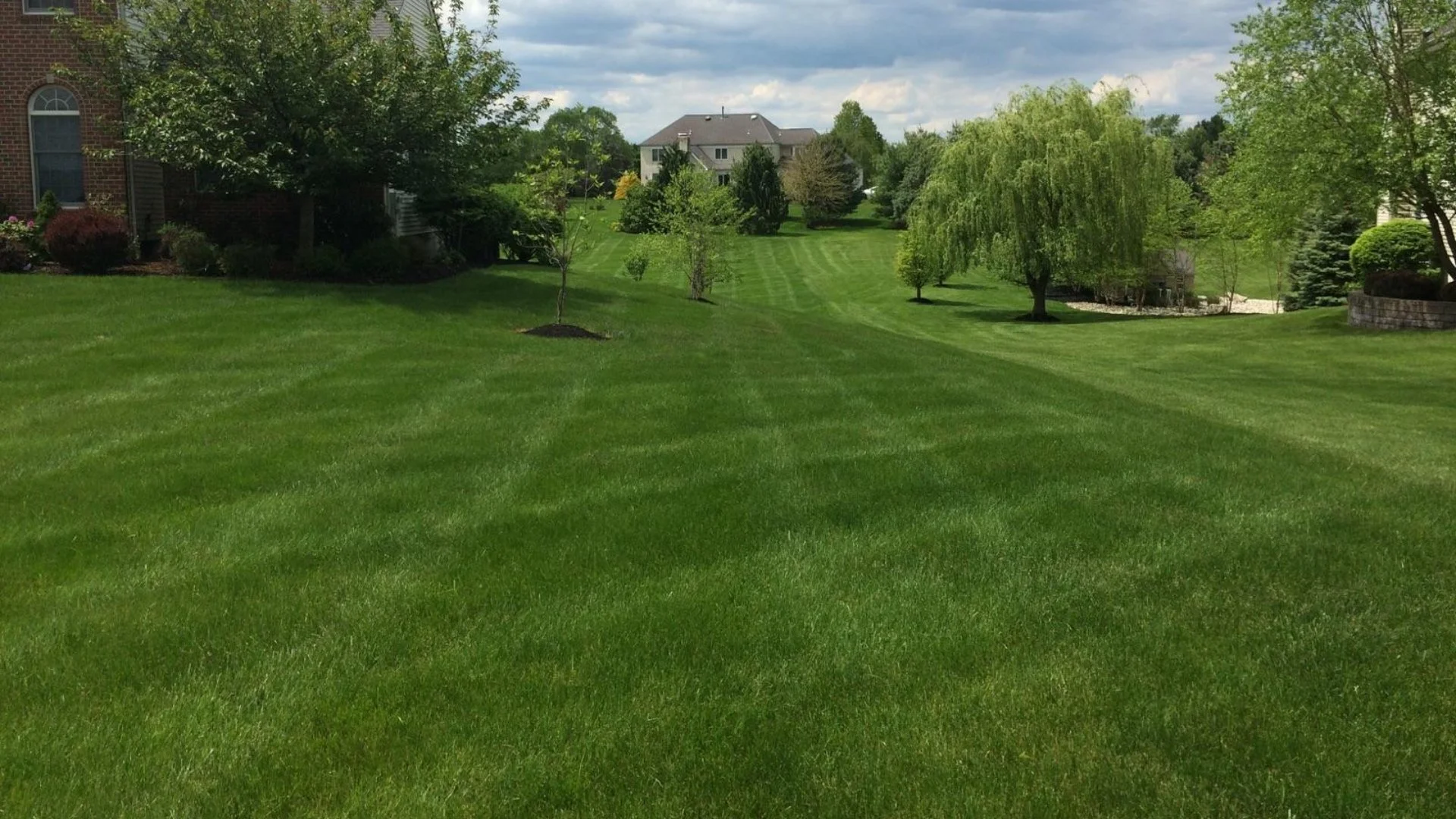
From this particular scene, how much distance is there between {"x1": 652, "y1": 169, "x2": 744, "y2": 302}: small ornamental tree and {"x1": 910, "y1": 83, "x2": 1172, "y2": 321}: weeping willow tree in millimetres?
7988

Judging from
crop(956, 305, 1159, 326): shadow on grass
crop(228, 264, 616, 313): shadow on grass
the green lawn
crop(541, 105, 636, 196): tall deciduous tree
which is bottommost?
the green lawn

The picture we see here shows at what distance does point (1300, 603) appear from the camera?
4.81 metres

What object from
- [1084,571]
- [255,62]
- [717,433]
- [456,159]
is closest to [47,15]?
[255,62]

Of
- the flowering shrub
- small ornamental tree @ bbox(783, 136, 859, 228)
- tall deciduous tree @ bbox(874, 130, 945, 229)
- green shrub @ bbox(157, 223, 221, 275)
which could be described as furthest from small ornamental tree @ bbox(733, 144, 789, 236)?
the flowering shrub

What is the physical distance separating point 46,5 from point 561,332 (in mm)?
11355

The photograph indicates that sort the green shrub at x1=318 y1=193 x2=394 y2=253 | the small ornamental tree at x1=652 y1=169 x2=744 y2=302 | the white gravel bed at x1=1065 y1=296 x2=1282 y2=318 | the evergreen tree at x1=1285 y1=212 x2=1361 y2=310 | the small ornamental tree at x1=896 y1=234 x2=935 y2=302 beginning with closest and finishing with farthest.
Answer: the green shrub at x1=318 y1=193 x2=394 y2=253
the small ornamental tree at x1=652 y1=169 x2=744 y2=302
the evergreen tree at x1=1285 y1=212 x2=1361 y2=310
the white gravel bed at x1=1065 y1=296 x2=1282 y2=318
the small ornamental tree at x1=896 y1=234 x2=935 y2=302

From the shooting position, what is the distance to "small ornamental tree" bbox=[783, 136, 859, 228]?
80312 mm

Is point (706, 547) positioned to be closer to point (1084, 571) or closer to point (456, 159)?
point (1084, 571)

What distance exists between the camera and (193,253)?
15.4 m

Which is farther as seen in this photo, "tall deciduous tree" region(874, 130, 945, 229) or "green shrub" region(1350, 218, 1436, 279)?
"tall deciduous tree" region(874, 130, 945, 229)

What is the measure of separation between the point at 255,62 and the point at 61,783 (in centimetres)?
1410

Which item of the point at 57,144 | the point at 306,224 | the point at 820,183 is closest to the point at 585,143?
the point at 306,224

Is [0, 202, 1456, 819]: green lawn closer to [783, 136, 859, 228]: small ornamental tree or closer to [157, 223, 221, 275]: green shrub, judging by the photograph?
[157, 223, 221, 275]: green shrub

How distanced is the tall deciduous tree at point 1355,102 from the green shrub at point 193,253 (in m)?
22.5
